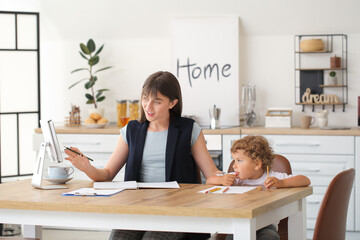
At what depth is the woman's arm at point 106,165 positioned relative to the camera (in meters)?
2.65

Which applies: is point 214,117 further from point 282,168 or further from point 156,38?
point 282,168

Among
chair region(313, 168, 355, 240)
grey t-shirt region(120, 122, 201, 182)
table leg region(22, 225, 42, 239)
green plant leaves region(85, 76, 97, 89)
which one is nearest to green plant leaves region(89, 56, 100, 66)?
green plant leaves region(85, 76, 97, 89)

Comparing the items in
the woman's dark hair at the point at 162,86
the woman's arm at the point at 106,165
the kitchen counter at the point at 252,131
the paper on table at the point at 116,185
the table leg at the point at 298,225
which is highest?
the woman's dark hair at the point at 162,86

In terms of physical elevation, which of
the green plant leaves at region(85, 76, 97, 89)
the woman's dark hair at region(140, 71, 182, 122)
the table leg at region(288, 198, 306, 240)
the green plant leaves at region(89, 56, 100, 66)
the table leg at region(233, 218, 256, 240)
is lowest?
the table leg at region(288, 198, 306, 240)

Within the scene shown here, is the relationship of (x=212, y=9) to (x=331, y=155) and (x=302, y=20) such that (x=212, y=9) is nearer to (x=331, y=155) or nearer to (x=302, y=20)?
(x=302, y=20)

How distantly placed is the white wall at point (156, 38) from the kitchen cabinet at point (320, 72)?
0.05 metres

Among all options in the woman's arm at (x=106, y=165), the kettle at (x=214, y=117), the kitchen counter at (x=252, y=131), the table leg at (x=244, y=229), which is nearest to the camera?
the table leg at (x=244, y=229)

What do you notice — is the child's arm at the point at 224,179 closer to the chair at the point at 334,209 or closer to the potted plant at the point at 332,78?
the chair at the point at 334,209

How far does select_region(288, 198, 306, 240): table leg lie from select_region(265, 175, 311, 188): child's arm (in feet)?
0.27

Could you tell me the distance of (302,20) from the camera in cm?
488

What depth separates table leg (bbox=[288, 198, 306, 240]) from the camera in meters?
2.44

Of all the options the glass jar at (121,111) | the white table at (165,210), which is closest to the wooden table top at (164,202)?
the white table at (165,210)

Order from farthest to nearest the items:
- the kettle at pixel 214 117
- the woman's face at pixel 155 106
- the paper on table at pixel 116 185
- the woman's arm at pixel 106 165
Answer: the kettle at pixel 214 117
the woman's face at pixel 155 106
the woman's arm at pixel 106 165
the paper on table at pixel 116 185

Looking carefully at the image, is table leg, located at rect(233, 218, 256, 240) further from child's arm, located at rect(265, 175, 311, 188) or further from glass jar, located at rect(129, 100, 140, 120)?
glass jar, located at rect(129, 100, 140, 120)
